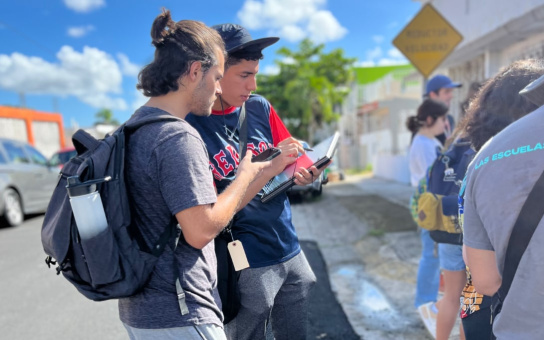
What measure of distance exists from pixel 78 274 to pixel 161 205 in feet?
1.13

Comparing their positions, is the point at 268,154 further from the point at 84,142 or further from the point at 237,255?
the point at 84,142

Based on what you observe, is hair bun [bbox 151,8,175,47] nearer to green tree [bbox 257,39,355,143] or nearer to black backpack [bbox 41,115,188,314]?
black backpack [bbox 41,115,188,314]

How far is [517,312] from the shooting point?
1.19 metres

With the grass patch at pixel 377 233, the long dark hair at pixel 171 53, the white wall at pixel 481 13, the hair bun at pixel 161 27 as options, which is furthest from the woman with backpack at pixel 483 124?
the white wall at pixel 481 13

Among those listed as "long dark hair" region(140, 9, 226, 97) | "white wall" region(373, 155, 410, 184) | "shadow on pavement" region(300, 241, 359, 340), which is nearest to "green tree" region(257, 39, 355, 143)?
"white wall" region(373, 155, 410, 184)

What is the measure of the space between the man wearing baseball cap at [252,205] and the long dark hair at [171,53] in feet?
1.69

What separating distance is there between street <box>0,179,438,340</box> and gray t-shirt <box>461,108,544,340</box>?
235 centimetres

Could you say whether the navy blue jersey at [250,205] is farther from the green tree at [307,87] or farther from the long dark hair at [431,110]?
the green tree at [307,87]

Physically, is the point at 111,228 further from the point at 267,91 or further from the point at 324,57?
the point at 324,57

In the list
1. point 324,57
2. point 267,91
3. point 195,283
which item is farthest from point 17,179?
point 324,57

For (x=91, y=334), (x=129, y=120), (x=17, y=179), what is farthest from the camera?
(x=17, y=179)

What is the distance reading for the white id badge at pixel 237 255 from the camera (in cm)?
190

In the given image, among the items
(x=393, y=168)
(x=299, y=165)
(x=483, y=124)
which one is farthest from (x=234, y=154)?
(x=393, y=168)

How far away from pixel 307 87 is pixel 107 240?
22.2 m
